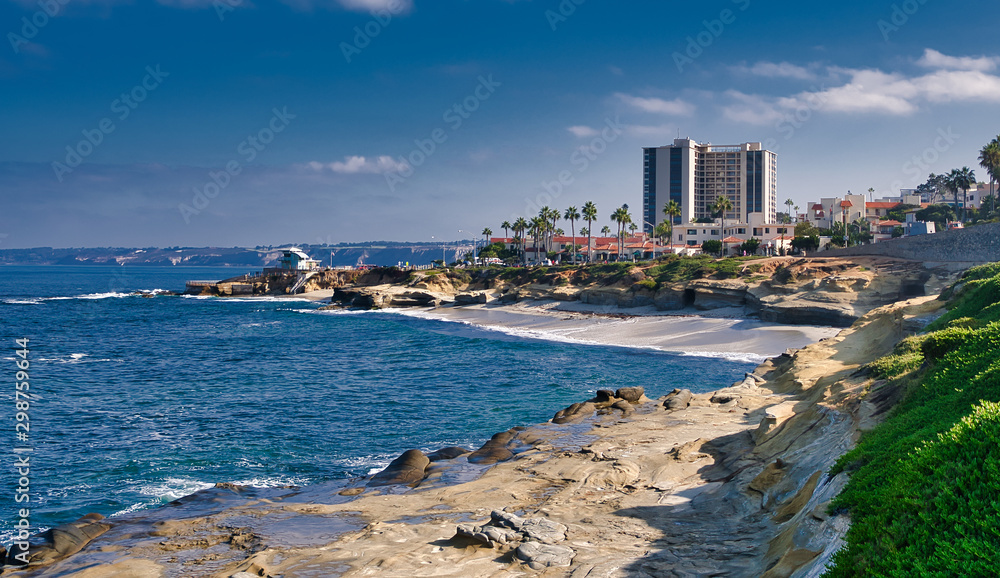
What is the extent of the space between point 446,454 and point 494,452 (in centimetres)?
168

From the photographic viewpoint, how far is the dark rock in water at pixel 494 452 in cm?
2148

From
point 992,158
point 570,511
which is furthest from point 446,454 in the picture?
point 992,158

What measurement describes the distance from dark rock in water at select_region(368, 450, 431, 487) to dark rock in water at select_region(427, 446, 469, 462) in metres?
0.67

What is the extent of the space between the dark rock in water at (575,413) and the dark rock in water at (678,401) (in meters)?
3.24

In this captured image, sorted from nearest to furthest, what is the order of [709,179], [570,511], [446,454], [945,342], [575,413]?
[945,342]
[570,511]
[446,454]
[575,413]
[709,179]

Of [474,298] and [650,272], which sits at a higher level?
[650,272]

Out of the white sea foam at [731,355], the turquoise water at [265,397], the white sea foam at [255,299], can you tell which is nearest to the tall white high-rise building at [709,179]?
the white sea foam at [255,299]

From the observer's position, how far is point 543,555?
12086mm

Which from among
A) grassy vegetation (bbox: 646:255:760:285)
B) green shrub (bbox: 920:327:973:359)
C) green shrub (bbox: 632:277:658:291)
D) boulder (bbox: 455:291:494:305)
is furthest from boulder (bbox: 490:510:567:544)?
boulder (bbox: 455:291:494:305)

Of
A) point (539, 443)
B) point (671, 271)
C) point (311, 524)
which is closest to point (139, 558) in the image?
point (311, 524)

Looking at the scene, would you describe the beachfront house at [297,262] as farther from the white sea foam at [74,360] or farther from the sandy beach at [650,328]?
the white sea foam at [74,360]

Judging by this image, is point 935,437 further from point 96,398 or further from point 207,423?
point 96,398

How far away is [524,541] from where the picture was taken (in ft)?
41.5

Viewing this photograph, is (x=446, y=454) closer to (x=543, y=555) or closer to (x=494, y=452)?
(x=494, y=452)
